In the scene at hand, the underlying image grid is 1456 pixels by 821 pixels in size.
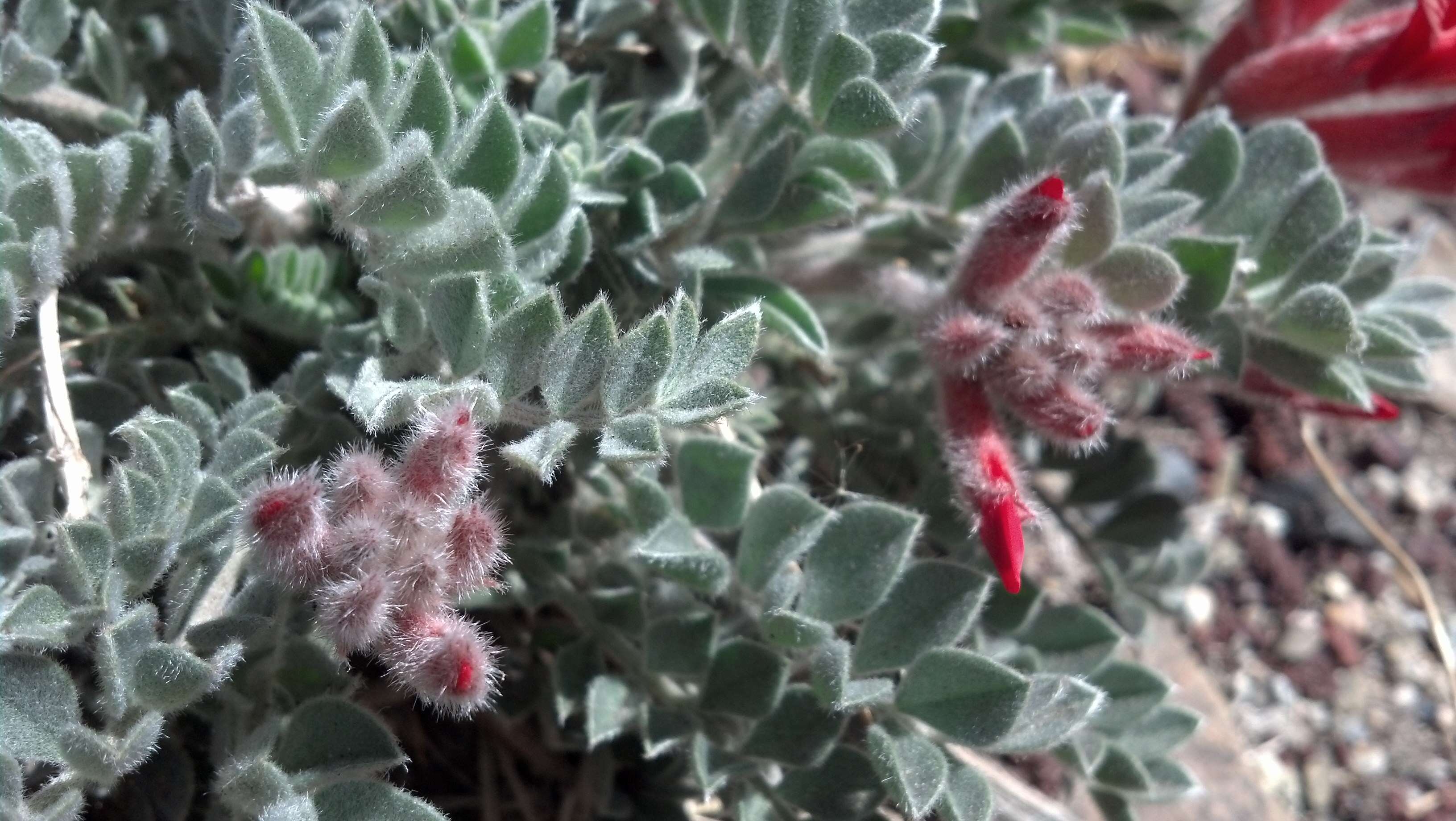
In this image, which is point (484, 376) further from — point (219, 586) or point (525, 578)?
point (525, 578)

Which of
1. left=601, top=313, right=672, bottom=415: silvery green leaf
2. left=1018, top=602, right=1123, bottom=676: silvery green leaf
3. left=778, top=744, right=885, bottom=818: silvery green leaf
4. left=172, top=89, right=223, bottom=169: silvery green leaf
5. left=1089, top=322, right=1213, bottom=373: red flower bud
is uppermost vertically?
left=172, top=89, right=223, bottom=169: silvery green leaf

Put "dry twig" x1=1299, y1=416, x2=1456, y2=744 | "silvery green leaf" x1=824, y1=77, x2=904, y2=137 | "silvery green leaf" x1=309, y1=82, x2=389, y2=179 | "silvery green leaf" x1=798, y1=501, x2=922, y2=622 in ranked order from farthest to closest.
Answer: "dry twig" x1=1299, y1=416, x2=1456, y2=744, "silvery green leaf" x1=798, y1=501, x2=922, y2=622, "silvery green leaf" x1=824, y1=77, x2=904, y2=137, "silvery green leaf" x1=309, y1=82, x2=389, y2=179

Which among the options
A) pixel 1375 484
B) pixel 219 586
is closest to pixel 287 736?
pixel 219 586

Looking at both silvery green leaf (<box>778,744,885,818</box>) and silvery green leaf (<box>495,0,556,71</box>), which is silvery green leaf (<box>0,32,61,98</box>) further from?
silvery green leaf (<box>778,744,885,818</box>)

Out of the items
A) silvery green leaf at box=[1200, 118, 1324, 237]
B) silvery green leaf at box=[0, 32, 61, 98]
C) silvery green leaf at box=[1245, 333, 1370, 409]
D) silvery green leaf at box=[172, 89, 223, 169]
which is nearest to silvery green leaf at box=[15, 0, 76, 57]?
silvery green leaf at box=[0, 32, 61, 98]

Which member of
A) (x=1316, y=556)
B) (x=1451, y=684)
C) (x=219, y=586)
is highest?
(x=219, y=586)

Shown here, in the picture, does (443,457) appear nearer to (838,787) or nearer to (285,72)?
(285,72)

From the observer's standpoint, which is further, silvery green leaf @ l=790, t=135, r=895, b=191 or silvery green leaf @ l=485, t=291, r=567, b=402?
silvery green leaf @ l=790, t=135, r=895, b=191

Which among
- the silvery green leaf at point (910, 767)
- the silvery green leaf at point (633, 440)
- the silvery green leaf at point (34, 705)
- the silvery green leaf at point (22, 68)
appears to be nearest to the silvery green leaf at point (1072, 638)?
the silvery green leaf at point (910, 767)
